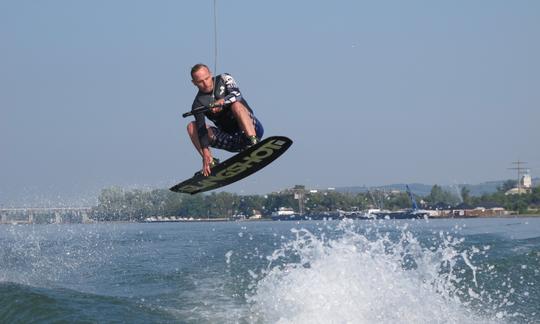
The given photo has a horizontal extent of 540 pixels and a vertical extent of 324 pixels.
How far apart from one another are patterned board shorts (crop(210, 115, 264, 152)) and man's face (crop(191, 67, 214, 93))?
595 mm

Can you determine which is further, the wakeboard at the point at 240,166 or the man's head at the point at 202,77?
the wakeboard at the point at 240,166

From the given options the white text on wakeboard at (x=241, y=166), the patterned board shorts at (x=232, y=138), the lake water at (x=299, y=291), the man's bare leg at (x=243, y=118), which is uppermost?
the man's bare leg at (x=243, y=118)

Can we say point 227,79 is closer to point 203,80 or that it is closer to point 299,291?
point 203,80

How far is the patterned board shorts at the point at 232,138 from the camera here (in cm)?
977

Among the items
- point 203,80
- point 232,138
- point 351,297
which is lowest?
point 351,297

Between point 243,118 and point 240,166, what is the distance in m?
0.84

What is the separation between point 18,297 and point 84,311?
44.6 inches

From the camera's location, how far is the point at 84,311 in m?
10.1

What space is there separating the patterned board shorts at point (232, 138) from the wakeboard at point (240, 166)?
17cm

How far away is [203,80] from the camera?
366 inches

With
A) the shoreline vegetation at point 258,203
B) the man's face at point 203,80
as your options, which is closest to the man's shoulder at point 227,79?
the man's face at point 203,80

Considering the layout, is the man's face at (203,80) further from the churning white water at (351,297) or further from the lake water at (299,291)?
the churning white water at (351,297)

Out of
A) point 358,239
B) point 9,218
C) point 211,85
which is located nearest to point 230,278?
point 358,239

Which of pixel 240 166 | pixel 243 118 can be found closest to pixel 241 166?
pixel 240 166
